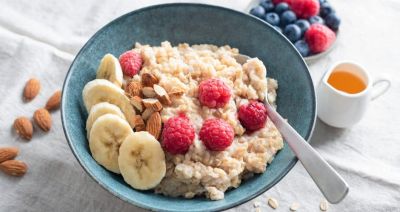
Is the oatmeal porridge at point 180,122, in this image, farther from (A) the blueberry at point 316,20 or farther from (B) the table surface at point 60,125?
(A) the blueberry at point 316,20

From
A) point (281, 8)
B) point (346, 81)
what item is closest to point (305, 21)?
point (281, 8)

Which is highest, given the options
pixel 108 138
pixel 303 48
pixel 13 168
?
pixel 108 138

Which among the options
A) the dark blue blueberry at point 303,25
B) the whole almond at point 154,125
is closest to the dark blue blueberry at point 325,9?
the dark blue blueberry at point 303,25

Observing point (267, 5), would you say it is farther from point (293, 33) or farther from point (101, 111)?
Answer: point (101, 111)

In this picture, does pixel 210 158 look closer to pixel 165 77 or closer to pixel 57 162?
pixel 165 77

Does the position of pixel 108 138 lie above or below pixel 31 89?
above

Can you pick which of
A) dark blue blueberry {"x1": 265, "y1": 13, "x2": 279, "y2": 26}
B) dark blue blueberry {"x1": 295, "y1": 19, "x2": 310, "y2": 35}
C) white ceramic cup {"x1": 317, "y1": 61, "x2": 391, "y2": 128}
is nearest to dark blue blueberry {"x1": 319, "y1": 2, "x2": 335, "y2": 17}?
dark blue blueberry {"x1": 295, "y1": 19, "x2": 310, "y2": 35}
